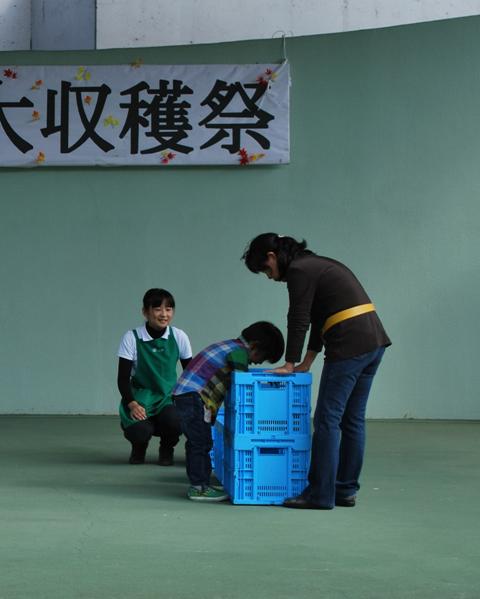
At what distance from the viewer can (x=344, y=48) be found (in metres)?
7.51

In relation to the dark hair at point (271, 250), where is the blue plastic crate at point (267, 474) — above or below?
below

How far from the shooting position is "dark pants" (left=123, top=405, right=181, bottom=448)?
17.4 feet

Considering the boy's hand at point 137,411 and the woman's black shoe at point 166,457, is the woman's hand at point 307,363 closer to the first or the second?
the boy's hand at point 137,411

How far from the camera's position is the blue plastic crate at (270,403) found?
4.27 metres

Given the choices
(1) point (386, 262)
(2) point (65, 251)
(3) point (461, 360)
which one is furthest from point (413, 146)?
(2) point (65, 251)

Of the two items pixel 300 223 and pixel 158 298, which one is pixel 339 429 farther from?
pixel 300 223

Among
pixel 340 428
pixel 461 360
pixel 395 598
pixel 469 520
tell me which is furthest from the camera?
pixel 461 360

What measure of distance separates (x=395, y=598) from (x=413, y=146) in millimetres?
5044

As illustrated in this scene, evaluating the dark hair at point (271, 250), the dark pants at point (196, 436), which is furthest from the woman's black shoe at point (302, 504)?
the dark hair at point (271, 250)

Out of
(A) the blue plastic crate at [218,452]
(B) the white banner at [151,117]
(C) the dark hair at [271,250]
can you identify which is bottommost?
(A) the blue plastic crate at [218,452]

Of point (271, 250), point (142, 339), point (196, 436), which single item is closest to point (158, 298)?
point (142, 339)

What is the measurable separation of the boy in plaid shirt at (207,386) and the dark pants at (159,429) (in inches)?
33.8

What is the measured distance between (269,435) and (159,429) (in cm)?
118

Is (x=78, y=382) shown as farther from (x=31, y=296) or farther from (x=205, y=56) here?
(x=205, y=56)
